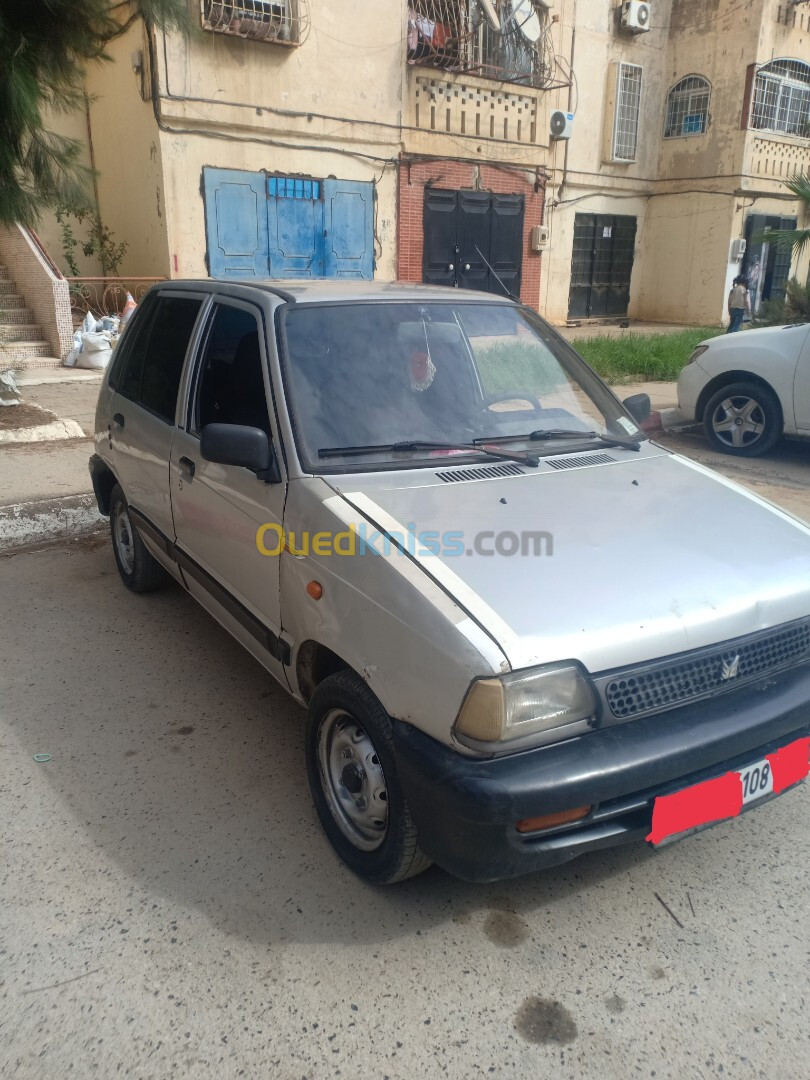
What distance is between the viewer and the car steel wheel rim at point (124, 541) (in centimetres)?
478

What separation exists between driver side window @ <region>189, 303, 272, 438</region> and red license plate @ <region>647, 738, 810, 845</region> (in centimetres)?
180

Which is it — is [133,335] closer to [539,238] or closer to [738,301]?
[539,238]

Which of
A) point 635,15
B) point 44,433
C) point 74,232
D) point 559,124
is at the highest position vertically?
point 635,15

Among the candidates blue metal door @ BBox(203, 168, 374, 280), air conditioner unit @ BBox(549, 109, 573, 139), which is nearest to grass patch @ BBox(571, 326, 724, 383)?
blue metal door @ BBox(203, 168, 374, 280)

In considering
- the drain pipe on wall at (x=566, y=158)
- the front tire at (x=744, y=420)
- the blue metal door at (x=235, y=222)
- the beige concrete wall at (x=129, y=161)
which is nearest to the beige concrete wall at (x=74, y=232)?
the beige concrete wall at (x=129, y=161)

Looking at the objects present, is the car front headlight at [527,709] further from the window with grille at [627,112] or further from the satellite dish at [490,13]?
the window with grille at [627,112]

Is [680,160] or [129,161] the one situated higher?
[680,160]

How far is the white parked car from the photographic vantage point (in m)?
7.73

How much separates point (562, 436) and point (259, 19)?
11998 millimetres

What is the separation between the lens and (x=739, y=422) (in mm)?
8312

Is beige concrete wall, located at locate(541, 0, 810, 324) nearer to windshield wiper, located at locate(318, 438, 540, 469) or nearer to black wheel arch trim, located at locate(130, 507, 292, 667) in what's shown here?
black wheel arch trim, located at locate(130, 507, 292, 667)

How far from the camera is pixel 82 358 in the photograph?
37.6 ft

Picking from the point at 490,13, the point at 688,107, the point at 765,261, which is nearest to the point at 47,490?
the point at 490,13

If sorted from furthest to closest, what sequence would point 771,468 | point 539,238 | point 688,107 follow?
point 688,107, point 539,238, point 771,468
